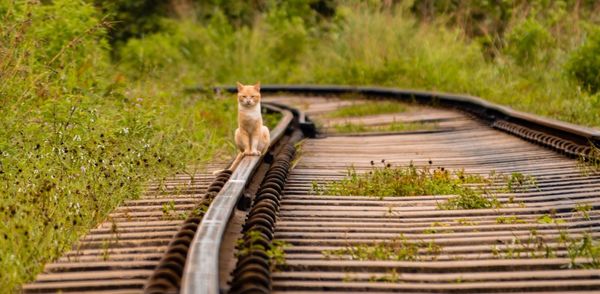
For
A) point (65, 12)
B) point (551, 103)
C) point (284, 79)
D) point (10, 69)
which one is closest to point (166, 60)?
point (284, 79)

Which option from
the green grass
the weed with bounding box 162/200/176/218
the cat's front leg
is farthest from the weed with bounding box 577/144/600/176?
the green grass

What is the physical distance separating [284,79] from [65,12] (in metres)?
8.95

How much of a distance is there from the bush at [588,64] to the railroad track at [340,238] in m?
4.46

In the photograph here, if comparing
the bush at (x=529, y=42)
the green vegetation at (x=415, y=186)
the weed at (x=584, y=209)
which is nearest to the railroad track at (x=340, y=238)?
the weed at (x=584, y=209)

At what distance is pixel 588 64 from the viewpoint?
11180 millimetres

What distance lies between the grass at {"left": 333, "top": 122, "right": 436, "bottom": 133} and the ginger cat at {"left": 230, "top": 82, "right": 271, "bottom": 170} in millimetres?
3308

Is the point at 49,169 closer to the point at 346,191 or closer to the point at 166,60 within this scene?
the point at 346,191

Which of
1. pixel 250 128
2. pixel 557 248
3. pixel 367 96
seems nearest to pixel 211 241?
pixel 557 248

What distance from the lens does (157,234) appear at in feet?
13.4

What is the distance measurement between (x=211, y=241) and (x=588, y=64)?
868 cm

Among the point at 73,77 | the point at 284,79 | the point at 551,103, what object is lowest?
the point at 284,79

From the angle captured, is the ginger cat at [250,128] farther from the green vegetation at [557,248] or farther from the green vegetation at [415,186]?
the green vegetation at [557,248]

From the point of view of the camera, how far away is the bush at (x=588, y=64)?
11102 millimetres

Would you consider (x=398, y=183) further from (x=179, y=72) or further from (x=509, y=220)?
(x=179, y=72)
